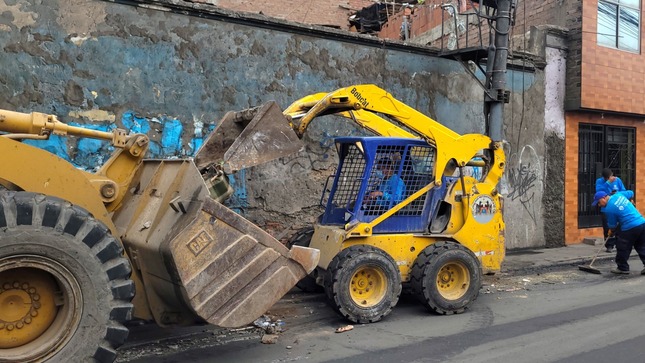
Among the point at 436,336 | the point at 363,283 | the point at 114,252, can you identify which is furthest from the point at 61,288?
the point at 436,336

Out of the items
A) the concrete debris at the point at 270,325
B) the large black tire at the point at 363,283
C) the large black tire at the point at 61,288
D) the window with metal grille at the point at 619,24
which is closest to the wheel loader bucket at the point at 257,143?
the large black tire at the point at 61,288

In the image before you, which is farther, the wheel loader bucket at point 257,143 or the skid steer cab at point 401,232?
the skid steer cab at point 401,232

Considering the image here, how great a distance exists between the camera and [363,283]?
673cm

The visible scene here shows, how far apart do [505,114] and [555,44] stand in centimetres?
234

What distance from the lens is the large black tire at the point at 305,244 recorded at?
772 centimetres

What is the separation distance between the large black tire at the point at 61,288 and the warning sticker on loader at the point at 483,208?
4673 millimetres

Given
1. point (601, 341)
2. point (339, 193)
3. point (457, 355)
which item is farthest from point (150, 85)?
point (601, 341)

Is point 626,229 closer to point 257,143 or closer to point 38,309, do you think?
point 257,143

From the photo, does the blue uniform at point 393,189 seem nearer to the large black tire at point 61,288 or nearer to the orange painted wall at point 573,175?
the large black tire at point 61,288

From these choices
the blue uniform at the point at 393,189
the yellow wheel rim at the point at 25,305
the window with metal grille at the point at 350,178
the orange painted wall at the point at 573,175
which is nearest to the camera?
the yellow wheel rim at the point at 25,305

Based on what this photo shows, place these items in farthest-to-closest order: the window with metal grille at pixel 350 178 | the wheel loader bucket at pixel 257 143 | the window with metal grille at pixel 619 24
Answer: the window with metal grille at pixel 619 24 < the window with metal grille at pixel 350 178 < the wheel loader bucket at pixel 257 143

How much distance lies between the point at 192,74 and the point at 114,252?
16.8 ft

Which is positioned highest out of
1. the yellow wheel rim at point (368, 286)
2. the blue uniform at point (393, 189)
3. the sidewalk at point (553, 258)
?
the blue uniform at point (393, 189)

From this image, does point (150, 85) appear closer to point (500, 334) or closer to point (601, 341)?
point (500, 334)
